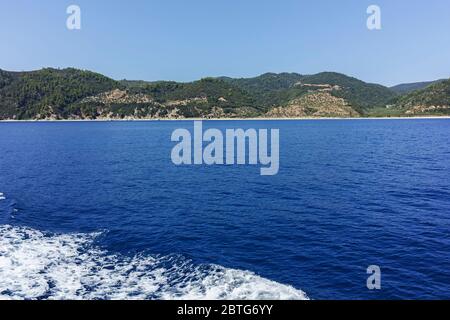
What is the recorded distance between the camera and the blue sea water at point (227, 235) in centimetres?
2569

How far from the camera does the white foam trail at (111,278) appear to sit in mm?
24516

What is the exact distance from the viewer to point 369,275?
26.6 m

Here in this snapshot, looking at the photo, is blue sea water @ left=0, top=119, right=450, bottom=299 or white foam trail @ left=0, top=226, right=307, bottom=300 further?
blue sea water @ left=0, top=119, right=450, bottom=299

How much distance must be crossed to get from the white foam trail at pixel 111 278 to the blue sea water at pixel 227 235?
89mm

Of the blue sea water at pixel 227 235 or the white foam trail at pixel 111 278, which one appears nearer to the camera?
the white foam trail at pixel 111 278

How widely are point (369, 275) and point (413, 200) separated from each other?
26.2 metres

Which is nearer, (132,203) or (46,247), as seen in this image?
(46,247)

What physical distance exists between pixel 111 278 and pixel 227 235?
12.6 m

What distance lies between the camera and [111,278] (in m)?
27.3

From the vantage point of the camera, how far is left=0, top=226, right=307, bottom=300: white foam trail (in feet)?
80.4

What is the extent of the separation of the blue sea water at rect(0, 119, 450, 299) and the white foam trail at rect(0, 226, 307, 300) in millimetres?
89

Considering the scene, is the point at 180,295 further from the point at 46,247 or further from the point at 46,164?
the point at 46,164

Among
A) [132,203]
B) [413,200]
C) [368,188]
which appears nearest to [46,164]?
[132,203]
